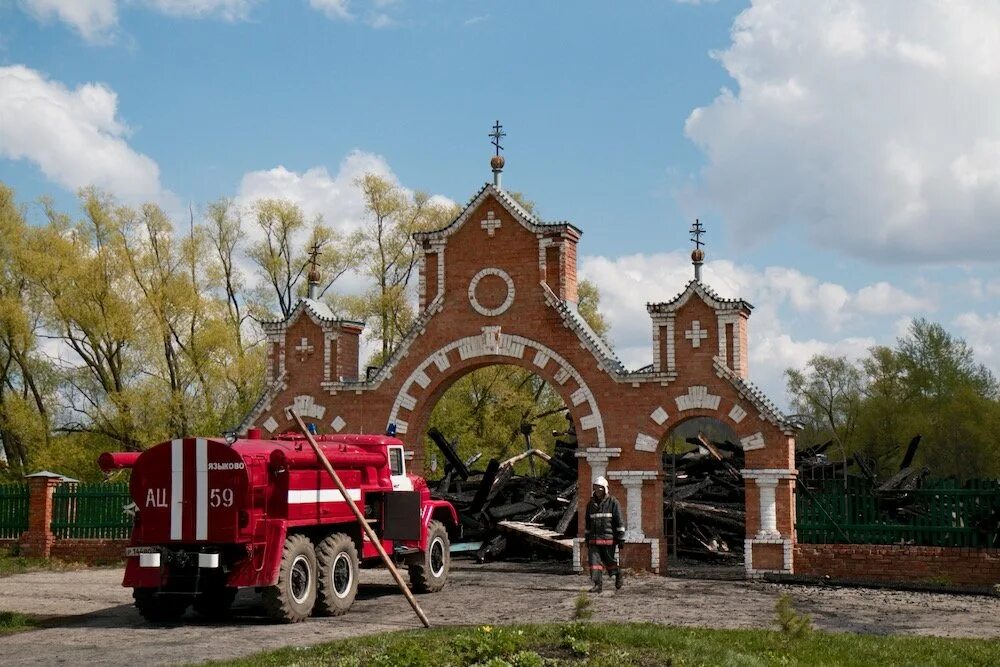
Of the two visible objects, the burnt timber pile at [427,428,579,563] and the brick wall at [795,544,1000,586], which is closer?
the brick wall at [795,544,1000,586]

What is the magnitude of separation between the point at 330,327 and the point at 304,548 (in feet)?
31.2

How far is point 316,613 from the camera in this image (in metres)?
17.2

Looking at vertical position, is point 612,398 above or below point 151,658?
above

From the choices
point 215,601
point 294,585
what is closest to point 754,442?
point 294,585

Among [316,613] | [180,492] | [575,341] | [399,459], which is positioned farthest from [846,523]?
[180,492]

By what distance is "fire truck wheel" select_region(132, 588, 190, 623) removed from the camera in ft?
55.0

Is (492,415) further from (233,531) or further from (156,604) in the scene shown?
(233,531)

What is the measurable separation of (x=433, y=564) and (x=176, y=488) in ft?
17.3

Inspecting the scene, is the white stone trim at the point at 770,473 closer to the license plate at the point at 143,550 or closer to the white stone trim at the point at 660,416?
the white stone trim at the point at 660,416

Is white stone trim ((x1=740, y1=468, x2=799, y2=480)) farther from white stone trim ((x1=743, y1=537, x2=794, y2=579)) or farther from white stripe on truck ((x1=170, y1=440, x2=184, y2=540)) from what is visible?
white stripe on truck ((x1=170, y1=440, x2=184, y2=540))

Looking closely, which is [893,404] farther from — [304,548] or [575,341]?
[304,548]

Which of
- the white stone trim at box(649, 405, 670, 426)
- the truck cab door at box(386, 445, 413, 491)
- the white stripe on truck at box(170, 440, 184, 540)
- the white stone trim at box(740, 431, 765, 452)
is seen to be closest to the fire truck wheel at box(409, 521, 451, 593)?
the truck cab door at box(386, 445, 413, 491)

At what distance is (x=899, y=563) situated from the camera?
21344mm

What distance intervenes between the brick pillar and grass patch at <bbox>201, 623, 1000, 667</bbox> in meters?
15.5
